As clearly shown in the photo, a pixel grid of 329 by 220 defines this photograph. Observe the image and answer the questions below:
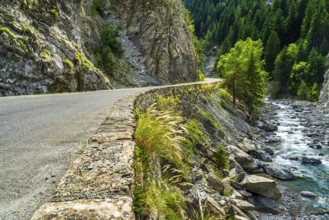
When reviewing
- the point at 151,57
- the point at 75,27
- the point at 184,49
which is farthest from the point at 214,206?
the point at 184,49

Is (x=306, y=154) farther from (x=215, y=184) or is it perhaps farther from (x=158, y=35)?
(x=158, y=35)

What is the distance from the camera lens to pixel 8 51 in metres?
16.1

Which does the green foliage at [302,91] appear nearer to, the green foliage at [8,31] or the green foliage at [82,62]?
the green foliage at [82,62]

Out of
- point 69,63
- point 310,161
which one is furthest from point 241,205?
point 69,63

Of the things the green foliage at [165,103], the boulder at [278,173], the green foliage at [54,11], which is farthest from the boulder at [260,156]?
the green foliage at [54,11]

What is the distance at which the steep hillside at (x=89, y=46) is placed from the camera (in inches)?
672

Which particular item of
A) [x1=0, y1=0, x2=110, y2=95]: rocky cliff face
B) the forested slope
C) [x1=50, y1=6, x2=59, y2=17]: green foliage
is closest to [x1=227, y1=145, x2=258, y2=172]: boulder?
[x1=0, y1=0, x2=110, y2=95]: rocky cliff face

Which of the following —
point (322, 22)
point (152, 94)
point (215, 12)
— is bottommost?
point (152, 94)

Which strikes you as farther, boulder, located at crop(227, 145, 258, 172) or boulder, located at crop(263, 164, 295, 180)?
boulder, located at crop(263, 164, 295, 180)

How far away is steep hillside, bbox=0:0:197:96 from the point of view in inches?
672

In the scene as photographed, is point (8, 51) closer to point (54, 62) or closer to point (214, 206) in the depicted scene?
point (54, 62)

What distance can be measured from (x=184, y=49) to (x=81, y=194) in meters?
47.2

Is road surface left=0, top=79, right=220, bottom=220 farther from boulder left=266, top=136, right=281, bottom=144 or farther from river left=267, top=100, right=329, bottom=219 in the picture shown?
boulder left=266, top=136, right=281, bottom=144

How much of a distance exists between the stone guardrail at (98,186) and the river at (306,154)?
1360 cm
